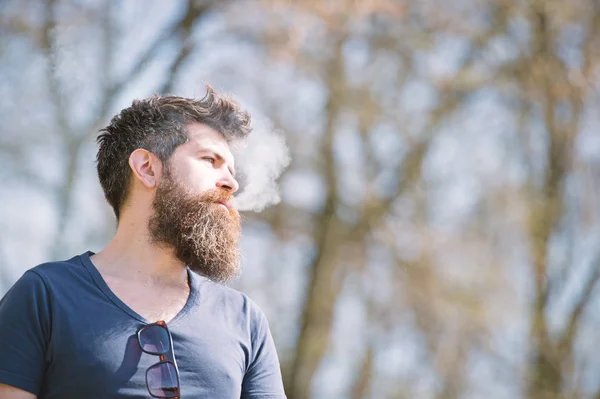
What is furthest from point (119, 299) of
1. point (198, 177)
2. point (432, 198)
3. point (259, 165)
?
point (432, 198)

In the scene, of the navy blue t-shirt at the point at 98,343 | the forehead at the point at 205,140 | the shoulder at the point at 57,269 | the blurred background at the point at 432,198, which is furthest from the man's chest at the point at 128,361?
the blurred background at the point at 432,198

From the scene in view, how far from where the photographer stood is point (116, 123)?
2102 millimetres

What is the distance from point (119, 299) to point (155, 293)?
98mm

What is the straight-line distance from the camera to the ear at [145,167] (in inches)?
78.4

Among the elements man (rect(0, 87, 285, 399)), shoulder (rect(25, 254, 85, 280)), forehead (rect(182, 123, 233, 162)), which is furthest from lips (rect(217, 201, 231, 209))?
shoulder (rect(25, 254, 85, 280))

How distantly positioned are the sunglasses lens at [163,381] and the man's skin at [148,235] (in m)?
0.12

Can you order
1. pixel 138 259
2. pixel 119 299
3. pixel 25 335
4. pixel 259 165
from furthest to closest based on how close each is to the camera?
pixel 259 165
pixel 138 259
pixel 119 299
pixel 25 335

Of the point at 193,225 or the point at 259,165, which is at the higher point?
the point at 259,165

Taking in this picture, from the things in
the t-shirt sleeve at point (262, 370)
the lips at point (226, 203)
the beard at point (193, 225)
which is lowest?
the t-shirt sleeve at point (262, 370)

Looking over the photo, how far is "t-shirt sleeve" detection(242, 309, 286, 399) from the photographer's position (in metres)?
1.87

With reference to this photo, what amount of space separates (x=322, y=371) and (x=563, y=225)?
319cm

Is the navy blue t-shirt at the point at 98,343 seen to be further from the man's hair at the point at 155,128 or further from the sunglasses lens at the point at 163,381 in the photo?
the man's hair at the point at 155,128

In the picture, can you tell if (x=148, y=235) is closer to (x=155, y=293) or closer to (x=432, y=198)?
(x=155, y=293)

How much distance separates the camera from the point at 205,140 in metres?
2.02
